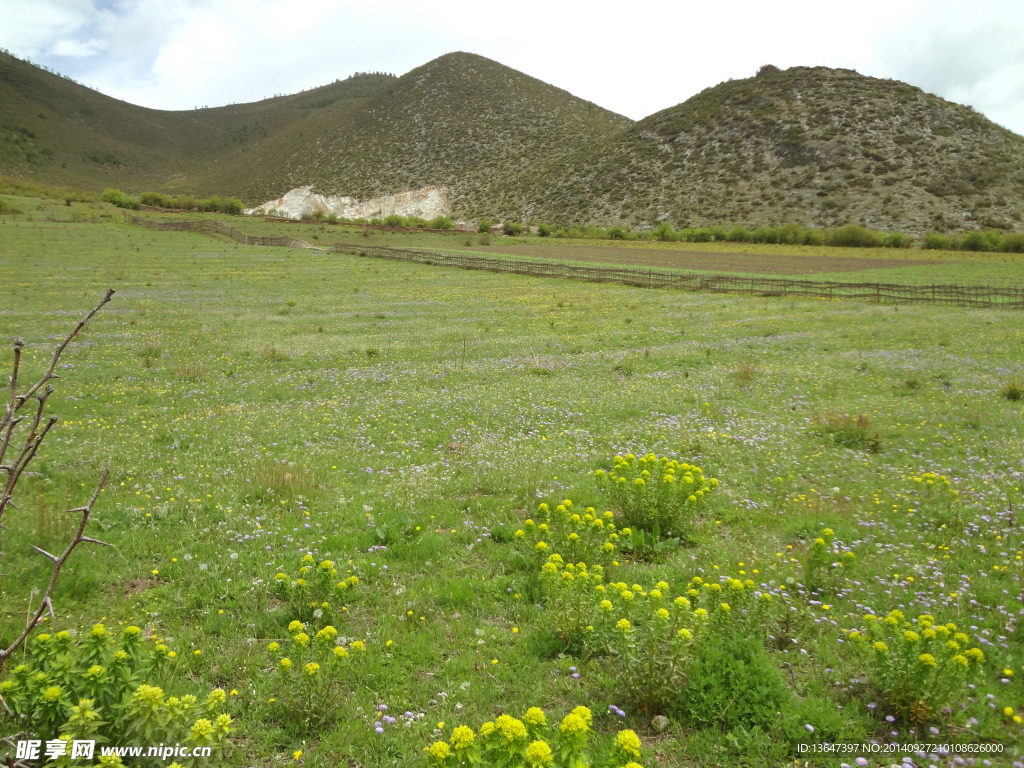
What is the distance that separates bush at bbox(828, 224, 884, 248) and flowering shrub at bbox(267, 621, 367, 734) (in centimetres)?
9197

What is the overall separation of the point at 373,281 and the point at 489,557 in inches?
1693

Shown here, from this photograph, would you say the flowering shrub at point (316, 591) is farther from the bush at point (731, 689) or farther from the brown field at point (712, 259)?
the brown field at point (712, 259)

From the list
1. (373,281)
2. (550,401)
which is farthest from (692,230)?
(550,401)

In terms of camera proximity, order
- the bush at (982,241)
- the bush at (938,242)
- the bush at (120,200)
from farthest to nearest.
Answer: the bush at (120,200), the bush at (938,242), the bush at (982,241)

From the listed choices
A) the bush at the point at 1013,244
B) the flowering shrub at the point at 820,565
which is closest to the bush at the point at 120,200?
the flowering shrub at the point at 820,565

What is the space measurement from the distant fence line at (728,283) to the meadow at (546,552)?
82.8 ft

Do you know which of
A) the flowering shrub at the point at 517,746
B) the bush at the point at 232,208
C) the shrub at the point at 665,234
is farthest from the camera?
the bush at the point at 232,208

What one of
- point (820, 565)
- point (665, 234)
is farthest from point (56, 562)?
point (665, 234)

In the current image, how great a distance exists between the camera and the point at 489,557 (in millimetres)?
7500

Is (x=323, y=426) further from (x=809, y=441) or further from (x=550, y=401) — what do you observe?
(x=809, y=441)

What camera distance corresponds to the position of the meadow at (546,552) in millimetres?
4652

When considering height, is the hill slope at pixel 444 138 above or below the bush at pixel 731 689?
above

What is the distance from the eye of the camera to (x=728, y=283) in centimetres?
4909

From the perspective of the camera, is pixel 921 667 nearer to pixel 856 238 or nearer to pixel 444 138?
pixel 856 238
